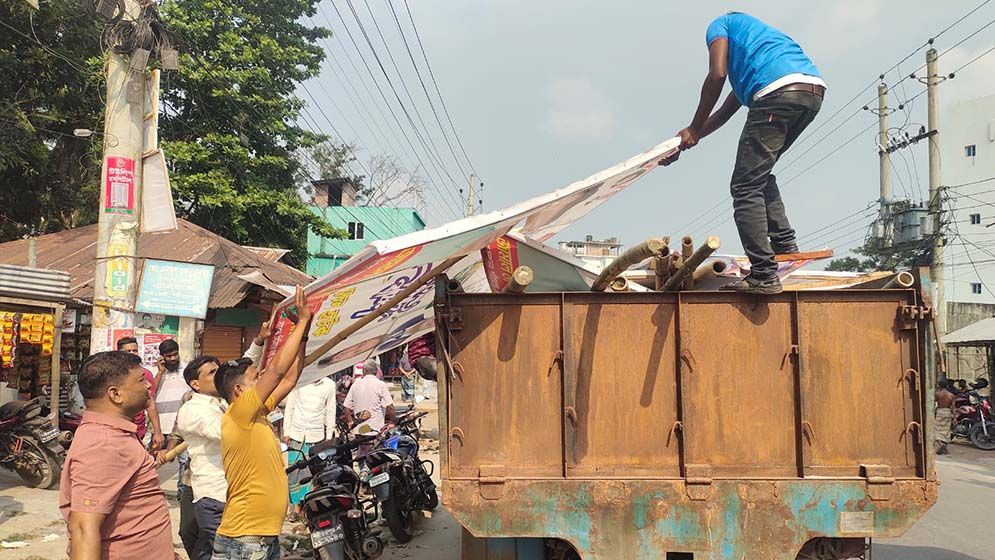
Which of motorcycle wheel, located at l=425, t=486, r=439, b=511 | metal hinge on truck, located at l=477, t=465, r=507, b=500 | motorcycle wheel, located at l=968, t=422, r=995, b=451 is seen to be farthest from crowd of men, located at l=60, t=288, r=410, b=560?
motorcycle wheel, located at l=968, t=422, r=995, b=451

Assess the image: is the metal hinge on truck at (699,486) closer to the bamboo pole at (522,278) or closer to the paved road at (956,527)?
the bamboo pole at (522,278)

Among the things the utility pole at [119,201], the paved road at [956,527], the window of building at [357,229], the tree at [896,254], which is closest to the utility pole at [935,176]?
the tree at [896,254]

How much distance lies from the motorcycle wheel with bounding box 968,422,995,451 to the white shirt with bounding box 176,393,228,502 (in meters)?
14.3

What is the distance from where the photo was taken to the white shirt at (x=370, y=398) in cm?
871

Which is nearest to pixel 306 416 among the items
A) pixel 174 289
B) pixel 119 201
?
pixel 174 289

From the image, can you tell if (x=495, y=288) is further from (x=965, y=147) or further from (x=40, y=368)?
(x=965, y=147)

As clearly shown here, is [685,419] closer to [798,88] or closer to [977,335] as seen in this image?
[798,88]

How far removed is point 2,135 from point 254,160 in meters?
5.15

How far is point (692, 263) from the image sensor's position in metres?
3.34

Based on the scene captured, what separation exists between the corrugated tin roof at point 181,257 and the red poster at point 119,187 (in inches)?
218

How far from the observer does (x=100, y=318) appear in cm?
701

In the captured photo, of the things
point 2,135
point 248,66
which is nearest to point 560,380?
point 2,135

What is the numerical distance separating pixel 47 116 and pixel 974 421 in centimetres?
2115

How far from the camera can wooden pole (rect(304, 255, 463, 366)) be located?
12.8ft
